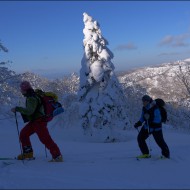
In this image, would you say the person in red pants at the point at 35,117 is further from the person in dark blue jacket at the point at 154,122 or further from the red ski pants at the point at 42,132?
the person in dark blue jacket at the point at 154,122

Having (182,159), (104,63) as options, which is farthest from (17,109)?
(104,63)

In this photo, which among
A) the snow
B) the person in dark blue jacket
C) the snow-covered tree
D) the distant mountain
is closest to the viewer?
the snow

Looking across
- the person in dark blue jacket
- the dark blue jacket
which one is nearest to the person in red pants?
the person in dark blue jacket

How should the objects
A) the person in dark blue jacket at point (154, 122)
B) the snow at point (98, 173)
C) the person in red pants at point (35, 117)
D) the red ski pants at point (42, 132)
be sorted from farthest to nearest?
the person in dark blue jacket at point (154, 122), the red ski pants at point (42, 132), the person in red pants at point (35, 117), the snow at point (98, 173)

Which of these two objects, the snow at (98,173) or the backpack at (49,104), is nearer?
the snow at (98,173)

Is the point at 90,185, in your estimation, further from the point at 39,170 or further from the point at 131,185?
the point at 39,170

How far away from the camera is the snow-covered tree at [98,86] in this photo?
21219 mm

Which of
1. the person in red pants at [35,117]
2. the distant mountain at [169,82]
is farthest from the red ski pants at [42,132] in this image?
the distant mountain at [169,82]

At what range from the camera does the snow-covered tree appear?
2122cm

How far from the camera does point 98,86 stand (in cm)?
2192

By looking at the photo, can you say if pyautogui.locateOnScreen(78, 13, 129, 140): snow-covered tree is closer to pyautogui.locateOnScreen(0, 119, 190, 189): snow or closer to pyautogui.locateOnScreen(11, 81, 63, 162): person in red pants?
pyautogui.locateOnScreen(0, 119, 190, 189): snow

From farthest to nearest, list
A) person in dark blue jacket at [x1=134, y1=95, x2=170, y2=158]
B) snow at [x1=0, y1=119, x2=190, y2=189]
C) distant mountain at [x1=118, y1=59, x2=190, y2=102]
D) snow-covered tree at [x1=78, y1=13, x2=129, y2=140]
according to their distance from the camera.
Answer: distant mountain at [x1=118, y1=59, x2=190, y2=102] → snow-covered tree at [x1=78, y1=13, x2=129, y2=140] → person in dark blue jacket at [x1=134, y1=95, x2=170, y2=158] → snow at [x1=0, y1=119, x2=190, y2=189]

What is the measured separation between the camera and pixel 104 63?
69.6 ft

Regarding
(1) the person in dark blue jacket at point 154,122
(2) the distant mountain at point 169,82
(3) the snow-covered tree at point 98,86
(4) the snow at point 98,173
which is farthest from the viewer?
(2) the distant mountain at point 169,82
